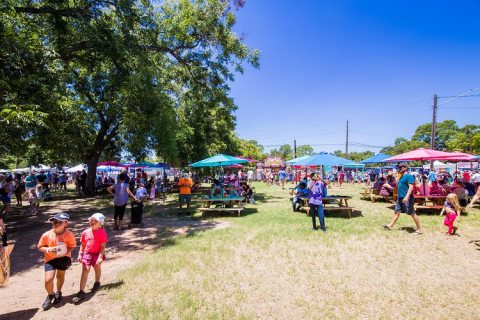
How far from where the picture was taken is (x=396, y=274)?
4746mm

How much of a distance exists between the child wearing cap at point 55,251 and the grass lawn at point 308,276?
0.83 metres

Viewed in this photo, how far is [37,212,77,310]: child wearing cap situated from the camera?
12.4 feet

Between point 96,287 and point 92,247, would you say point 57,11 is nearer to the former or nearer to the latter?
point 92,247

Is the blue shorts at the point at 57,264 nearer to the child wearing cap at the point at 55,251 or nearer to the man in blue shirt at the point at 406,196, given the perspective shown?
the child wearing cap at the point at 55,251

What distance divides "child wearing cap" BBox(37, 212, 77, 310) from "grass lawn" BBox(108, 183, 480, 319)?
2.71ft

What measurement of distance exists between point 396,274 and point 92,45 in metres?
10.9

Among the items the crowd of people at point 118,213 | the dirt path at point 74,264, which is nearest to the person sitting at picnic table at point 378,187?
the crowd of people at point 118,213

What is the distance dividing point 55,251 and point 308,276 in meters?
4.10

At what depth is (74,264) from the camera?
564 centimetres

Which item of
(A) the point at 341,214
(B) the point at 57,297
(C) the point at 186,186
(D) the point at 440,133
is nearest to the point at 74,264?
(B) the point at 57,297

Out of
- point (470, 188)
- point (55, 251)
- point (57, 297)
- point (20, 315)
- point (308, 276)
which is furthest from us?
point (470, 188)

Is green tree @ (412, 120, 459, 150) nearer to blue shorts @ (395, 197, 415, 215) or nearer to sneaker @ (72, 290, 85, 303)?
blue shorts @ (395, 197, 415, 215)

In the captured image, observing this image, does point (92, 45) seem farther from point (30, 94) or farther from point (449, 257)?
point (449, 257)

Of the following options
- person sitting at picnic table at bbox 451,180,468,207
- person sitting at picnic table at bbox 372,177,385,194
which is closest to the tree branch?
person sitting at picnic table at bbox 372,177,385,194
